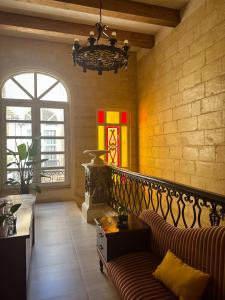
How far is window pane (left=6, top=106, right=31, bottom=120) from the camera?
20.4ft

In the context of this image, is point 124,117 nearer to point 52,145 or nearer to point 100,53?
point 52,145

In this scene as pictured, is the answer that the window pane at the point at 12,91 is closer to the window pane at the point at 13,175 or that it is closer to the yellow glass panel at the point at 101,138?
the window pane at the point at 13,175

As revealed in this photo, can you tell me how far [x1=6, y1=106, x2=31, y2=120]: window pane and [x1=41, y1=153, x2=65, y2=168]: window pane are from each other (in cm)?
113

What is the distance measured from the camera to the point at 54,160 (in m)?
6.59

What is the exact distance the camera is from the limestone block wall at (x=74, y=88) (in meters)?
6.12

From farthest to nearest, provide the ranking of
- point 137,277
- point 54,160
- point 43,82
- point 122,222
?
point 54,160 → point 43,82 → point 122,222 → point 137,277

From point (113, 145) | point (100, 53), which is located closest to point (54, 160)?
point (113, 145)

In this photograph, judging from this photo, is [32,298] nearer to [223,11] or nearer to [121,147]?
[223,11]

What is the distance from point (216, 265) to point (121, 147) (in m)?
5.69

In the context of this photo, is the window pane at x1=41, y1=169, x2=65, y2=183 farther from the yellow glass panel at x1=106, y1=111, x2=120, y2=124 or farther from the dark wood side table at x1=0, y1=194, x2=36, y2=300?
the dark wood side table at x1=0, y1=194, x2=36, y2=300

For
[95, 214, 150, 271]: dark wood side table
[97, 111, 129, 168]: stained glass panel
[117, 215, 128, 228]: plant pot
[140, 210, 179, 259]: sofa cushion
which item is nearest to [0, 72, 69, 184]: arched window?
[97, 111, 129, 168]: stained glass panel

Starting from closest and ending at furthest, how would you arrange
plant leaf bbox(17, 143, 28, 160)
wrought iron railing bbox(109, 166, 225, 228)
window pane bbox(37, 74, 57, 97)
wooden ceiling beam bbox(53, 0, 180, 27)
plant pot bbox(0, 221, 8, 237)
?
1. wrought iron railing bbox(109, 166, 225, 228)
2. plant pot bbox(0, 221, 8, 237)
3. wooden ceiling beam bbox(53, 0, 180, 27)
4. plant leaf bbox(17, 143, 28, 160)
5. window pane bbox(37, 74, 57, 97)

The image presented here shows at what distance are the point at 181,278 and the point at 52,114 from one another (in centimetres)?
567

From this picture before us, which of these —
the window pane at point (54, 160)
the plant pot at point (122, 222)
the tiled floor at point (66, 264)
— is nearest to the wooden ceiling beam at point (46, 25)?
the window pane at point (54, 160)
